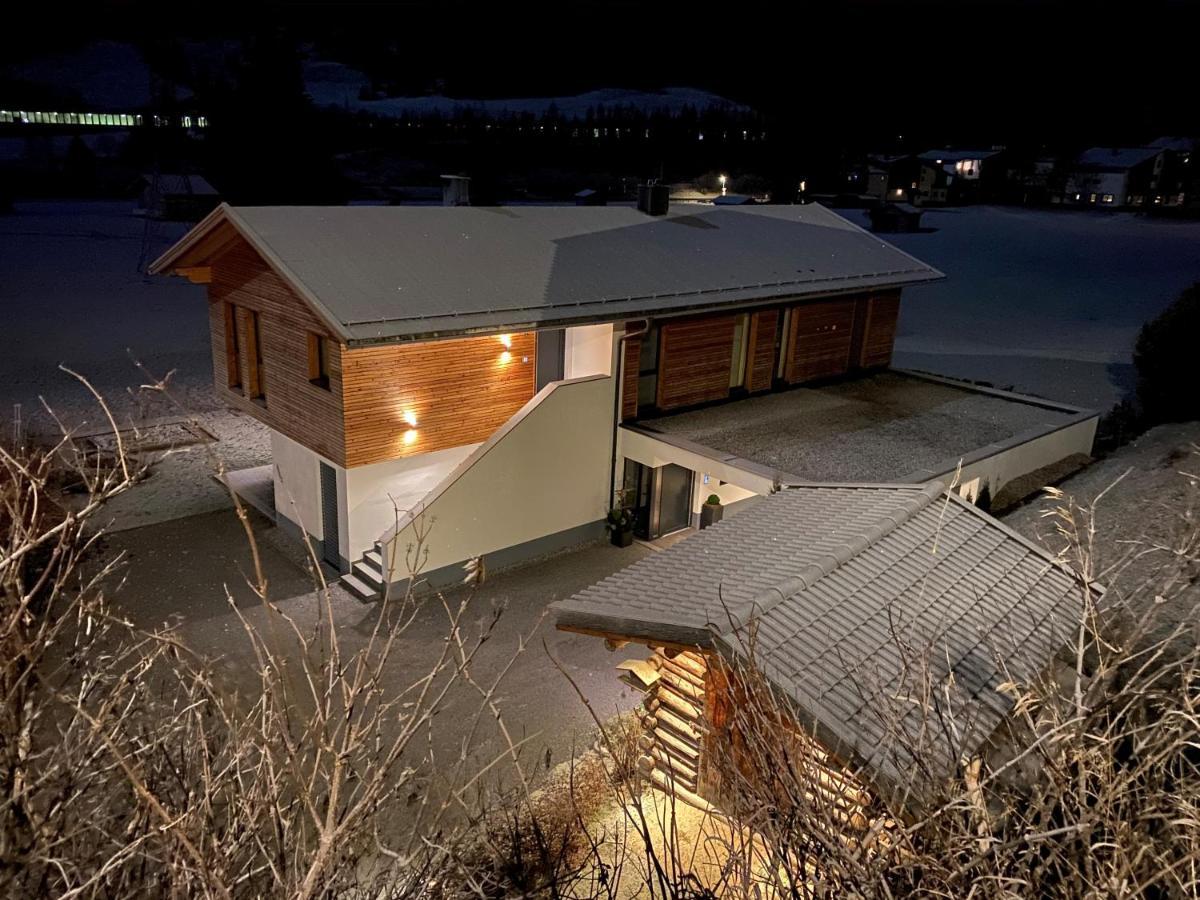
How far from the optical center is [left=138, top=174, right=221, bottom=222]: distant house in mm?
49875

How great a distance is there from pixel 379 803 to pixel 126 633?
9.69m

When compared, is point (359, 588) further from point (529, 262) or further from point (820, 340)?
point (820, 340)

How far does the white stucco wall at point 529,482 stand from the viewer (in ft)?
43.9

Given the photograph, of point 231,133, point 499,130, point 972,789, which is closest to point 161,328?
point 231,133

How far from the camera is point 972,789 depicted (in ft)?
12.2

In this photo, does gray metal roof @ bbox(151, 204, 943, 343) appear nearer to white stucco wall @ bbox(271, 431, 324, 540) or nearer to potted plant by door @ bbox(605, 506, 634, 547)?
white stucco wall @ bbox(271, 431, 324, 540)

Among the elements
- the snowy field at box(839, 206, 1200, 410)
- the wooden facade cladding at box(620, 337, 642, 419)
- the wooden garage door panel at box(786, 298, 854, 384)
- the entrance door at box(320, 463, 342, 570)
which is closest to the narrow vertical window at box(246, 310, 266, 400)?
the entrance door at box(320, 463, 342, 570)

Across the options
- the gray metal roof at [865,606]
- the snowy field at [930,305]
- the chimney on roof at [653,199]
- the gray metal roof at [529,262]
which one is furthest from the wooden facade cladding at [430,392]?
the snowy field at [930,305]

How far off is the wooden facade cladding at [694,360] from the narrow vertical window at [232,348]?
25.5ft

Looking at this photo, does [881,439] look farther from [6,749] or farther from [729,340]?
[6,749]

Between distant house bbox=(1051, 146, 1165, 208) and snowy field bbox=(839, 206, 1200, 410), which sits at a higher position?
distant house bbox=(1051, 146, 1165, 208)

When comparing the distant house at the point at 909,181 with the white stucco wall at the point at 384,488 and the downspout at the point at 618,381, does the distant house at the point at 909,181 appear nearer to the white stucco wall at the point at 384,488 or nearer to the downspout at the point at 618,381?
the downspout at the point at 618,381

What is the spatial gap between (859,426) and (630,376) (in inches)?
174

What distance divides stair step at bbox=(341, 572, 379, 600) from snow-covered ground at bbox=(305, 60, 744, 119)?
93029 millimetres
